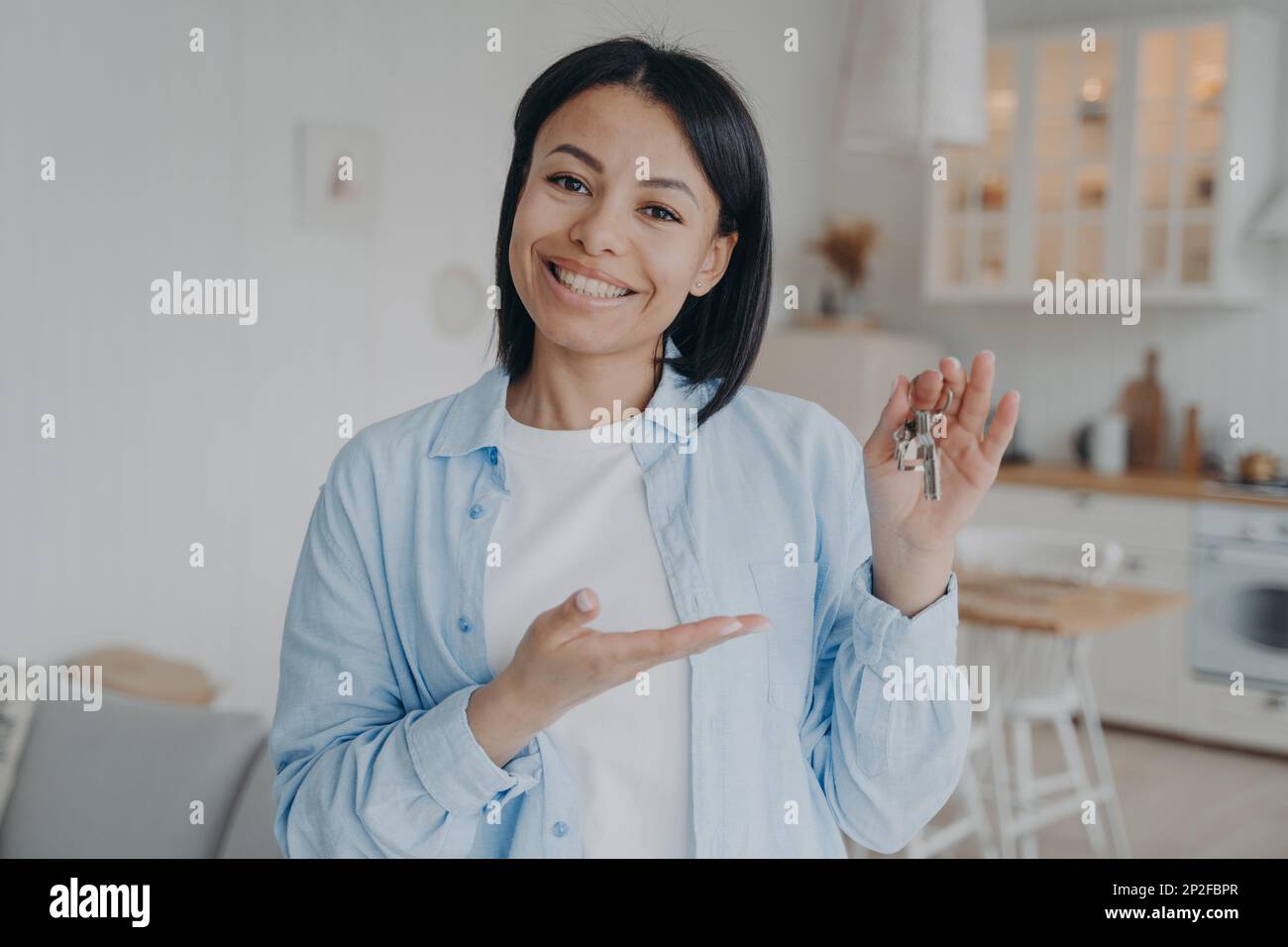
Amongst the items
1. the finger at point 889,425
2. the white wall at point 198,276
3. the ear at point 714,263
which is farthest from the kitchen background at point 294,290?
the finger at point 889,425

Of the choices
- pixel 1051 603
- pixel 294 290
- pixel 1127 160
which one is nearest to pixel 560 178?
pixel 294 290

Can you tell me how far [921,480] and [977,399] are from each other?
0.06 m

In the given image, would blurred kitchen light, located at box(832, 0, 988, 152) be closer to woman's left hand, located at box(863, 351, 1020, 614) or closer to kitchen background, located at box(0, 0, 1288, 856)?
kitchen background, located at box(0, 0, 1288, 856)

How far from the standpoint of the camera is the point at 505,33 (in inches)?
39.3

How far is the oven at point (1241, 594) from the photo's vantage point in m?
3.41

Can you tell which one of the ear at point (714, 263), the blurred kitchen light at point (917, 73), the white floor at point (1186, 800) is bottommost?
the white floor at point (1186, 800)

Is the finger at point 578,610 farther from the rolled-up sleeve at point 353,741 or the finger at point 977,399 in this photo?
the finger at point 977,399

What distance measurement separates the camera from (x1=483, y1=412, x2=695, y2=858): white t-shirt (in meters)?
0.76

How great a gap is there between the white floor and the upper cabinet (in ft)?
4.43

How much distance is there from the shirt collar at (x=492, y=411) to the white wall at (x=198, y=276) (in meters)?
1.37

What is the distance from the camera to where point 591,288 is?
0.73m

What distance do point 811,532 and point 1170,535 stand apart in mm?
3148

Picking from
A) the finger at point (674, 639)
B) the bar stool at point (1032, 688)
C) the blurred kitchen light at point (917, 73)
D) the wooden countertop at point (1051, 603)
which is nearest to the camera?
the finger at point (674, 639)
